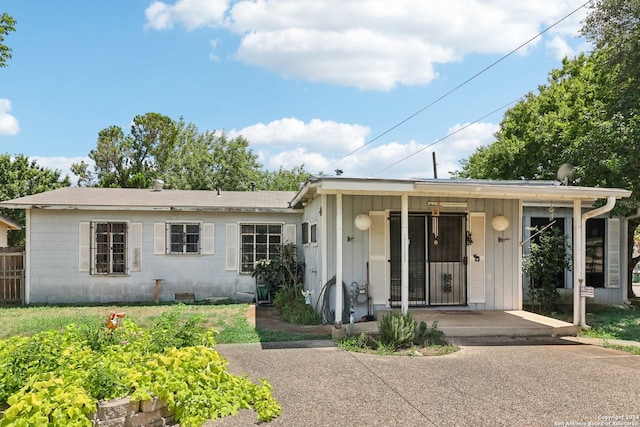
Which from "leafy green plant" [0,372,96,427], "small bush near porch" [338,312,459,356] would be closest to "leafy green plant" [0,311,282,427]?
"leafy green plant" [0,372,96,427]

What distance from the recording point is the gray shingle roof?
38.9 feet

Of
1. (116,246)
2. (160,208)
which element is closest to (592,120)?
(160,208)

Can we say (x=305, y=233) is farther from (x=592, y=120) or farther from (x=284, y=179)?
(x=284, y=179)

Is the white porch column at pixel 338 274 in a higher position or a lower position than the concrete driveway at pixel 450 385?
higher

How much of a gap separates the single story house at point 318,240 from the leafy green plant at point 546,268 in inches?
39.5

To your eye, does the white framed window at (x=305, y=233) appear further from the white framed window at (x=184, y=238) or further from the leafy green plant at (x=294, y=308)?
the white framed window at (x=184, y=238)

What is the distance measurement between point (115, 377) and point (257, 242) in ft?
31.4

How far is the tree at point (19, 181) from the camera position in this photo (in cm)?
2153

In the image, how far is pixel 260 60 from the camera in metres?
15.2

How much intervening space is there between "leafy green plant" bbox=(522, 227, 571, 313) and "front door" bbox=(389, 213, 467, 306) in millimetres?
2385

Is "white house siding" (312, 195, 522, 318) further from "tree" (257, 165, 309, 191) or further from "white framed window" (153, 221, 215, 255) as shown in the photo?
"tree" (257, 165, 309, 191)

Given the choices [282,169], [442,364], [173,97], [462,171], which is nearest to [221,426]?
[442,364]

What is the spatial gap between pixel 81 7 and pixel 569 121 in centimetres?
1486

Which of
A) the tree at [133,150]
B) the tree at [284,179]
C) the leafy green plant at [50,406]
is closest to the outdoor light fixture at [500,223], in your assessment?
the leafy green plant at [50,406]
